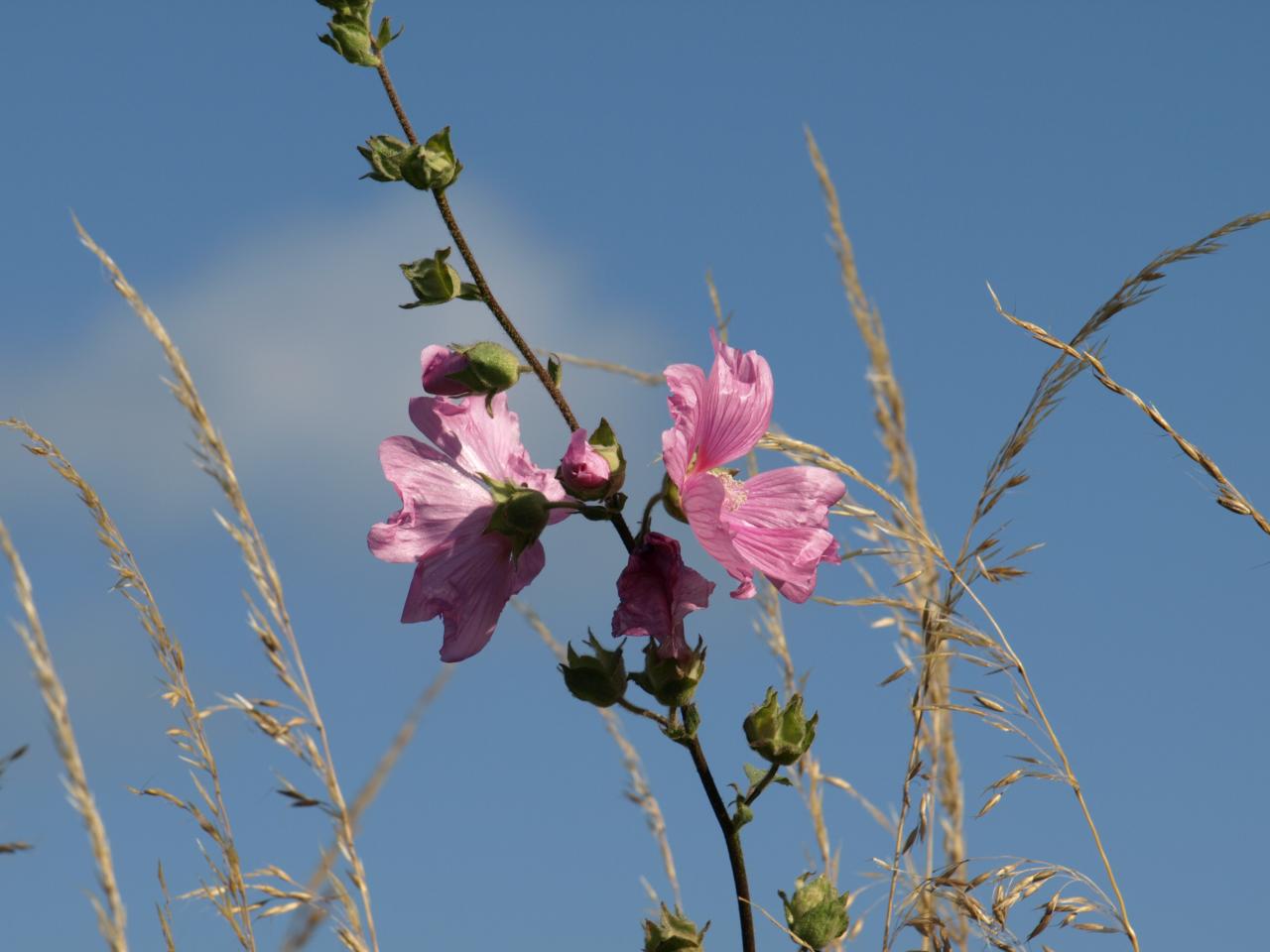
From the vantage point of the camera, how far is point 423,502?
167cm

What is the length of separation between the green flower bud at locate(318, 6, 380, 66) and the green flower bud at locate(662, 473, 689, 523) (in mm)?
578

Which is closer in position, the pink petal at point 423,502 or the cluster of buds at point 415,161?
the cluster of buds at point 415,161

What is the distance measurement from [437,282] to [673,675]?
50 cm

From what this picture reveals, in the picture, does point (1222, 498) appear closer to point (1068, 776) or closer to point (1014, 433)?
point (1014, 433)

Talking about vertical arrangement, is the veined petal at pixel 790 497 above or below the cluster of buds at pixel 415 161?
below

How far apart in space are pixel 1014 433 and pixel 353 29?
3.49 ft

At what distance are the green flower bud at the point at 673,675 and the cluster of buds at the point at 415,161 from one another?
0.55m

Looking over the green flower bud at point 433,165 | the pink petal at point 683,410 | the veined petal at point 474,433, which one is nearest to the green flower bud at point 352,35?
the green flower bud at point 433,165

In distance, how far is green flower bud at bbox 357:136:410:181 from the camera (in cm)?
156

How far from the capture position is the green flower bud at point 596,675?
159 centimetres

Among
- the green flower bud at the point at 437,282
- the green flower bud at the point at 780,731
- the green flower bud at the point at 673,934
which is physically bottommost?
the green flower bud at the point at 673,934

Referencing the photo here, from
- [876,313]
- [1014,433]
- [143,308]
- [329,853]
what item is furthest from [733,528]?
[876,313]

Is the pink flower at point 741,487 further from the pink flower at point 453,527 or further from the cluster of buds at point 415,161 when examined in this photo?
the cluster of buds at point 415,161

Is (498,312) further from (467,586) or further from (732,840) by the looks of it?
(732,840)
